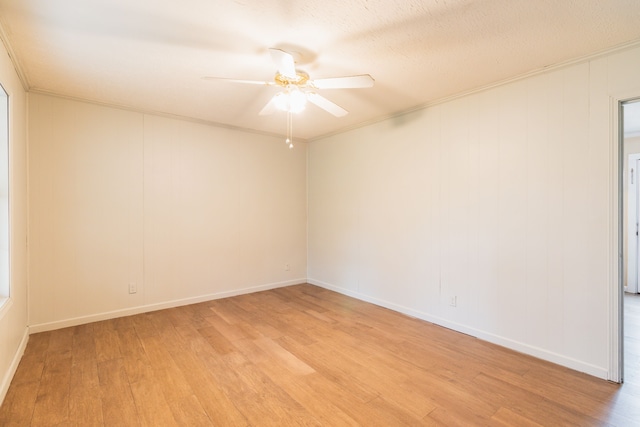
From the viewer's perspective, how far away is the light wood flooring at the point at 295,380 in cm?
177

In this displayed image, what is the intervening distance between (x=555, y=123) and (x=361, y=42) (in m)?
1.72

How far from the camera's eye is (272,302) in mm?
3953

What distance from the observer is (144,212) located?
11.6 feet

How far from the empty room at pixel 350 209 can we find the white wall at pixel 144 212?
0.9 inches

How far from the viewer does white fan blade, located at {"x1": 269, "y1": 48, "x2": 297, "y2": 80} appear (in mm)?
1800

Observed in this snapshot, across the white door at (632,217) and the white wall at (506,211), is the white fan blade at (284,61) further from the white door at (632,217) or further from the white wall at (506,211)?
the white door at (632,217)

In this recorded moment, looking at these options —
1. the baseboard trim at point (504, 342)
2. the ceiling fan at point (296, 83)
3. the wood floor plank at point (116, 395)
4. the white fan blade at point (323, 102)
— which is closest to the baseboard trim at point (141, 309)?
the wood floor plank at point (116, 395)

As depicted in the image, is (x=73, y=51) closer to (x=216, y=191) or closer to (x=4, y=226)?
(x=4, y=226)

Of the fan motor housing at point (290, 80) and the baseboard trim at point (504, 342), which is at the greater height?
the fan motor housing at point (290, 80)

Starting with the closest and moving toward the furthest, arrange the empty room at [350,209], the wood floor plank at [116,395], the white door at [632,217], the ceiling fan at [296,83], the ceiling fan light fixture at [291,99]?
the wood floor plank at [116,395] < the empty room at [350,209] < the ceiling fan at [296,83] < the ceiling fan light fixture at [291,99] < the white door at [632,217]

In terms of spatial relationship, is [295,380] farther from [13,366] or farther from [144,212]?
[144,212]

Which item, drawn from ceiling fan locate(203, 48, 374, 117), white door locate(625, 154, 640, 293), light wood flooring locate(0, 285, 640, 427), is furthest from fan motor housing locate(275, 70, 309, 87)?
white door locate(625, 154, 640, 293)

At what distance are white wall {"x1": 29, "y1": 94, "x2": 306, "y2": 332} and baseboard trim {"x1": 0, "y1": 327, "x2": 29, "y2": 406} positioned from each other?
0.33 metres

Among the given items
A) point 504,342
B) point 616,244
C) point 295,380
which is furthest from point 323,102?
point 504,342
